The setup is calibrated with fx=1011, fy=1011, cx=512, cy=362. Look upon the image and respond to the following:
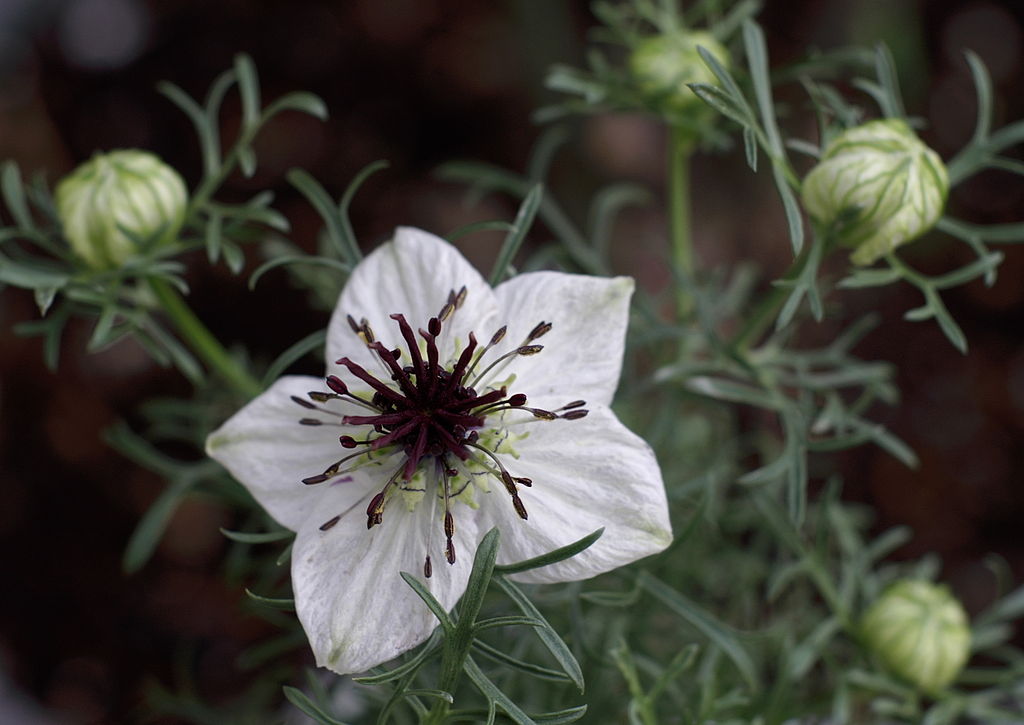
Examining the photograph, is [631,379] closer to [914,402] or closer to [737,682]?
[737,682]

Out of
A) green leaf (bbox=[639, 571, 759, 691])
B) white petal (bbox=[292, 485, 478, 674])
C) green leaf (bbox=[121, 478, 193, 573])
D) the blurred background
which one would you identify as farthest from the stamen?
the blurred background

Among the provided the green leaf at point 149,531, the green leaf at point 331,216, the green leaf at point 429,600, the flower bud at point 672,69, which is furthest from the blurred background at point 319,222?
the green leaf at point 429,600

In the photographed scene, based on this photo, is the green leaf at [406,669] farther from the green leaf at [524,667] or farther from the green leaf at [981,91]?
the green leaf at [981,91]

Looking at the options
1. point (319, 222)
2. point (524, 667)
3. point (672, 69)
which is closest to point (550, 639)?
point (524, 667)

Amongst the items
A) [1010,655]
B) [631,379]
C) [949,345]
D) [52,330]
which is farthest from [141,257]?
[949,345]

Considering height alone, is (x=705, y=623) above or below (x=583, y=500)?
below

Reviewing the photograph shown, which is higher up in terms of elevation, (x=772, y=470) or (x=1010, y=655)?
(x=772, y=470)

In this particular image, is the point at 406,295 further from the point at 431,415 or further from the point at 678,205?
the point at 678,205
